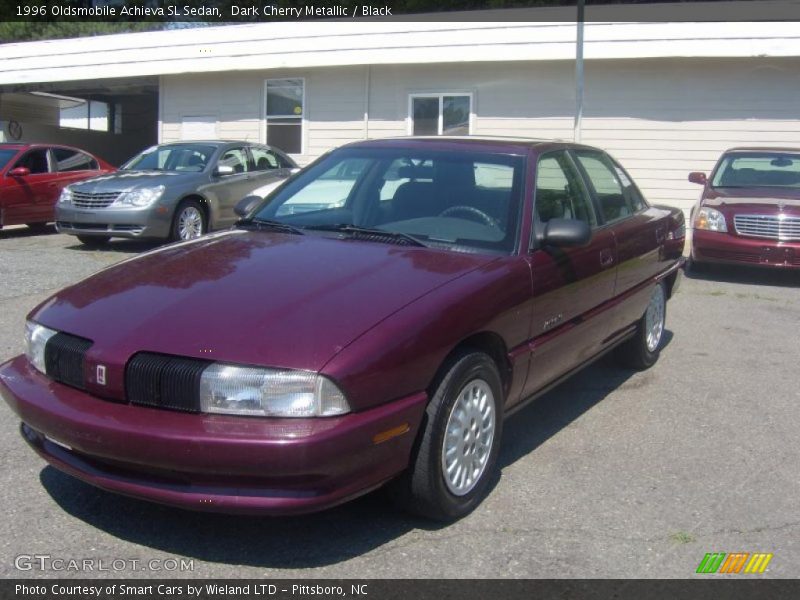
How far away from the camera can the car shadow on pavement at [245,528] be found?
11.4 ft

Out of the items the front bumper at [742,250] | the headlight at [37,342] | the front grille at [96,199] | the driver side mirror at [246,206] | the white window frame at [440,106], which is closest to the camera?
the headlight at [37,342]

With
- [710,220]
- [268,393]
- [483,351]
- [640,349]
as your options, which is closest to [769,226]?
[710,220]

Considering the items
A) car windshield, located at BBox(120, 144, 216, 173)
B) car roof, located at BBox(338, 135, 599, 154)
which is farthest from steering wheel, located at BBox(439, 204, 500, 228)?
car windshield, located at BBox(120, 144, 216, 173)

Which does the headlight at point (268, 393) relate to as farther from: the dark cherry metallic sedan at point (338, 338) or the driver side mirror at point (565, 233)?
the driver side mirror at point (565, 233)

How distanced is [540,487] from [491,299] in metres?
0.99

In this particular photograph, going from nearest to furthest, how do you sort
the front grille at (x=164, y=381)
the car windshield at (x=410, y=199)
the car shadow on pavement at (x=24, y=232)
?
the front grille at (x=164, y=381) < the car windshield at (x=410, y=199) < the car shadow on pavement at (x=24, y=232)

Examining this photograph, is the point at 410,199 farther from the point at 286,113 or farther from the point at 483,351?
the point at 286,113

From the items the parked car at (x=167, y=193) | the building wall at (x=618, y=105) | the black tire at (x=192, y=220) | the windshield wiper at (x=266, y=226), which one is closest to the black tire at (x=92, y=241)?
the parked car at (x=167, y=193)

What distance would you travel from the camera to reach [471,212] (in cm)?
459

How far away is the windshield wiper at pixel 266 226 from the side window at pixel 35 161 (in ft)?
33.1

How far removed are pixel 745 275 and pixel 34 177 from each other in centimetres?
1037

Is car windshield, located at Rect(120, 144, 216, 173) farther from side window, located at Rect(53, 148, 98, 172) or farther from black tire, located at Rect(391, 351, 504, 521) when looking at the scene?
black tire, located at Rect(391, 351, 504, 521)

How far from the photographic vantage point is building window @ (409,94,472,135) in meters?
15.3

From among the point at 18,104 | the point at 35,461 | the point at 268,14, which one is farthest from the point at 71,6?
the point at 35,461
